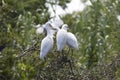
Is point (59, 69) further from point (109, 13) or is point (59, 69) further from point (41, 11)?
point (41, 11)

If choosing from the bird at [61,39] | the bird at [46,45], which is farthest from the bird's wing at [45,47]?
the bird at [61,39]

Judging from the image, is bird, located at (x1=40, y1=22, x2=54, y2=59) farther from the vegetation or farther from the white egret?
the vegetation

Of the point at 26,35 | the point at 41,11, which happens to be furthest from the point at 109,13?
the point at 41,11

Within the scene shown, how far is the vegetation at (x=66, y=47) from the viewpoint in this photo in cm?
466

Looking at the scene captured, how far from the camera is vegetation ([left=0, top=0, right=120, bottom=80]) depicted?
466 centimetres

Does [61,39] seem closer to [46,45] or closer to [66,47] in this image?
[46,45]

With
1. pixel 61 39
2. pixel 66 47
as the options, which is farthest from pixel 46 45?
pixel 66 47

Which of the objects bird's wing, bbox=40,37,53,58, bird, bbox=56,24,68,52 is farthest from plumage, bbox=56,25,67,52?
bird's wing, bbox=40,37,53,58

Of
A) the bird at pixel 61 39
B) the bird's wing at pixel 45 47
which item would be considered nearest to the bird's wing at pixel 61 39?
the bird at pixel 61 39

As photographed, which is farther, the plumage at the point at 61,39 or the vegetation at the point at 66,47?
the vegetation at the point at 66,47

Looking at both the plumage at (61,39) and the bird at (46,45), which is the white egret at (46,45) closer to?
the bird at (46,45)

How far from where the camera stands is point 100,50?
24.1 feet

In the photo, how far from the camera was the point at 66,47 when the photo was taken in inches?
194

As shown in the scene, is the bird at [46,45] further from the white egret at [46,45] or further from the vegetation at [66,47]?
the vegetation at [66,47]
